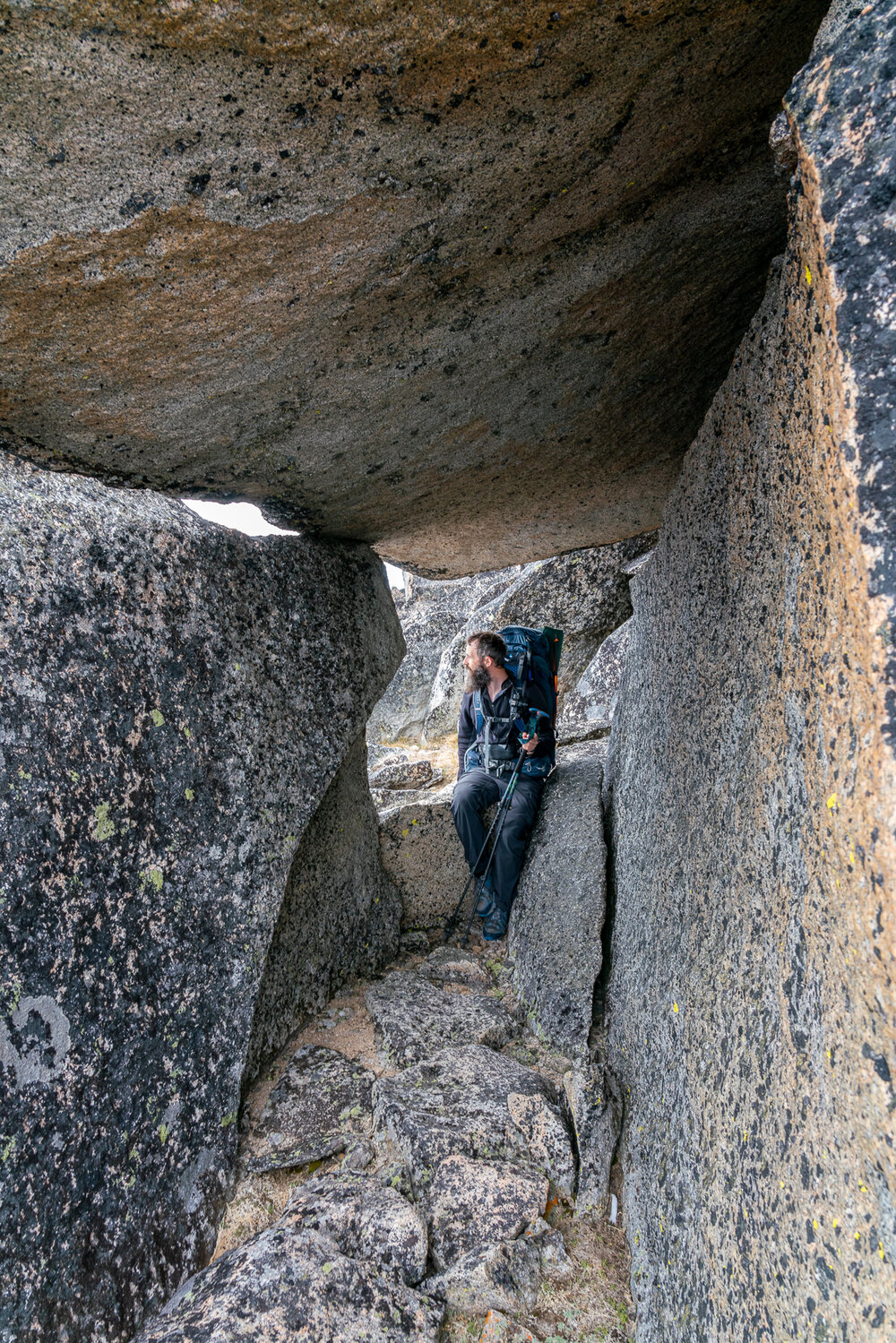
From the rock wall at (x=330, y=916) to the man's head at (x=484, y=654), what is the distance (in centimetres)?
131

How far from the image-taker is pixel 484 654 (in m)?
7.10

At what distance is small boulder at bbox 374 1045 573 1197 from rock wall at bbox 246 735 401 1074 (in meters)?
0.82

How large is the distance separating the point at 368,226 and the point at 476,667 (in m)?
4.80

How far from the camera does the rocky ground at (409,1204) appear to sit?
3.11 metres

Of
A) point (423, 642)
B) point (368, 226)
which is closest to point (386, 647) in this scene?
point (368, 226)

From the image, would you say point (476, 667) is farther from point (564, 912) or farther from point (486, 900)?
point (564, 912)

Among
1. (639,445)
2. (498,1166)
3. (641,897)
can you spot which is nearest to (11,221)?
(639,445)

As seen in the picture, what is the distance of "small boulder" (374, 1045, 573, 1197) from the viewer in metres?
3.83

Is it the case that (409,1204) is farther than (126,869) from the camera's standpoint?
No

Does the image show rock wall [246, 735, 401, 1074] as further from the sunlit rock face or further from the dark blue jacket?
the sunlit rock face

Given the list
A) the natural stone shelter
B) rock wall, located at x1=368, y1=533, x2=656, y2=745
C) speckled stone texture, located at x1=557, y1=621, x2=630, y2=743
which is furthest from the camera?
rock wall, located at x1=368, y1=533, x2=656, y2=745

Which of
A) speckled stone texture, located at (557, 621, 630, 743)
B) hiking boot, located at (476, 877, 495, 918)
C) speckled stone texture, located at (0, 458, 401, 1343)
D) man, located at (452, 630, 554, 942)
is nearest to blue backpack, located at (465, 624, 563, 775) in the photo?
man, located at (452, 630, 554, 942)

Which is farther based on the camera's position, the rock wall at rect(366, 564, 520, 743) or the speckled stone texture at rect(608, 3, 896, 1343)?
the rock wall at rect(366, 564, 520, 743)

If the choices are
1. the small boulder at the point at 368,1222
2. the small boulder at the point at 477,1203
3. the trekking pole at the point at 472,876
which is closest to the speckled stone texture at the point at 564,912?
the trekking pole at the point at 472,876
